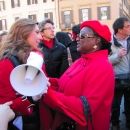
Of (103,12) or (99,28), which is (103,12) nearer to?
(103,12)

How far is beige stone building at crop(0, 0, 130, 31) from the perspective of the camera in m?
29.8

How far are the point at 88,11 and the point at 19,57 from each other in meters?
29.7

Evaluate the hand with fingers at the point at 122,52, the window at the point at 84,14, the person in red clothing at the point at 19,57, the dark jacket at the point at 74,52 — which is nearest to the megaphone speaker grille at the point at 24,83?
the person in red clothing at the point at 19,57

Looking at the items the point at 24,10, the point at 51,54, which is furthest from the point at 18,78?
the point at 24,10

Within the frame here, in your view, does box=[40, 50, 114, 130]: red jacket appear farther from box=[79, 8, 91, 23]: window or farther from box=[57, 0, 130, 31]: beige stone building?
box=[79, 8, 91, 23]: window

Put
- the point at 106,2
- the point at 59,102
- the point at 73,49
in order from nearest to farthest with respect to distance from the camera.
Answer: the point at 59,102 < the point at 73,49 < the point at 106,2

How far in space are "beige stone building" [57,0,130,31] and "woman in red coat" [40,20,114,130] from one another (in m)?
28.3

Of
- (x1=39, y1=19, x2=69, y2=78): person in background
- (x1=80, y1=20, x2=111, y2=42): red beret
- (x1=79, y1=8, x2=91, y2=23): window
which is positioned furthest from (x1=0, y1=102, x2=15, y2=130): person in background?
(x1=79, y1=8, x2=91, y2=23): window

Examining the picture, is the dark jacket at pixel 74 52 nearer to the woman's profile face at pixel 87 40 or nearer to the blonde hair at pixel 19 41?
the woman's profile face at pixel 87 40

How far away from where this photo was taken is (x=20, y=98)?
6.18 ft

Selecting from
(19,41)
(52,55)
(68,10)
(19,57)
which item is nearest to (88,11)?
(68,10)

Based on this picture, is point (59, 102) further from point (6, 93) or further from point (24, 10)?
point (24, 10)

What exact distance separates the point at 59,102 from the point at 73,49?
166 cm

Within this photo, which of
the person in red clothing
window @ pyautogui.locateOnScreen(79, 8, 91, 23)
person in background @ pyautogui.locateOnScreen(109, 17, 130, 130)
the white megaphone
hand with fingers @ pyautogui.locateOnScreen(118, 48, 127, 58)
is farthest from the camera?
window @ pyautogui.locateOnScreen(79, 8, 91, 23)
